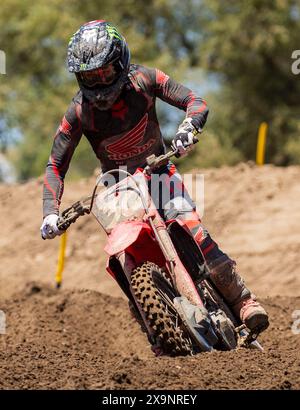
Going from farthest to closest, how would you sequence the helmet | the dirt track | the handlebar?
1. the helmet
2. the handlebar
3. the dirt track

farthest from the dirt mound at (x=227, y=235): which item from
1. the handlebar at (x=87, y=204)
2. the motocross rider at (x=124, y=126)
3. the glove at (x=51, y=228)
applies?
the handlebar at (x=87, y=204)

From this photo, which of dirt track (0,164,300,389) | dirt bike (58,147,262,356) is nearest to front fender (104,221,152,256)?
dirt bike (58,147,262,356)

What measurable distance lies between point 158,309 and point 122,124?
1.76 m

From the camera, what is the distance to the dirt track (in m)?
5.86

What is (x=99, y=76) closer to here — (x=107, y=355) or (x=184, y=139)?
(x=184, y=139)

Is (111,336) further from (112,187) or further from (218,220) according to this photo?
(218,220)

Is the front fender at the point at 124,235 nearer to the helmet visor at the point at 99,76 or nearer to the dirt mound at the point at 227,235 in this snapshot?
the helmet visor at the point at 99,76

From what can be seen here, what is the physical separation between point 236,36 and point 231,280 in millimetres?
23700

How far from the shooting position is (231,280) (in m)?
7.51

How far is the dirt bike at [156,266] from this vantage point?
6426 mm

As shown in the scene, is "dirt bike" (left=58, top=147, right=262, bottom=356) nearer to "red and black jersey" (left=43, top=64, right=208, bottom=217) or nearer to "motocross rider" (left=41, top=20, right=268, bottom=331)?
"motocross rider" (left=41, top=20, right=268, bottom=331)

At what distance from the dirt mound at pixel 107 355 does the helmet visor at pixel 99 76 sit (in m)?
2.08

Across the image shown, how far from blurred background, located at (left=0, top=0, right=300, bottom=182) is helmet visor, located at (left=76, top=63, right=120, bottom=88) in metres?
22.1
